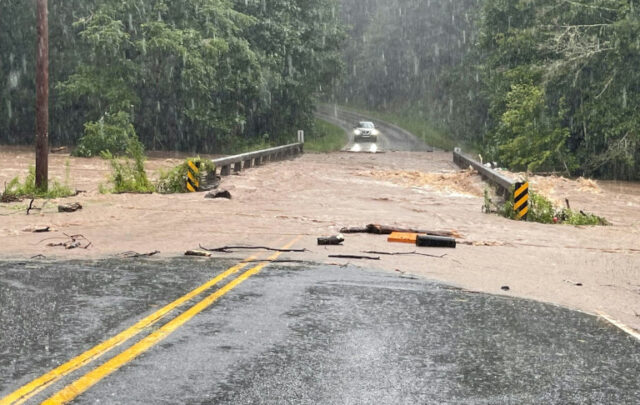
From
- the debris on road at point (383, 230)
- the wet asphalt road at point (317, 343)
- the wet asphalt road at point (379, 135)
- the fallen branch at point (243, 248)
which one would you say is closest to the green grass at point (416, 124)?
the wet asphalt road at point (379, 135)

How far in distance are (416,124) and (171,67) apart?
47.7 m

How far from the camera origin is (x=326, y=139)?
65.2 meters

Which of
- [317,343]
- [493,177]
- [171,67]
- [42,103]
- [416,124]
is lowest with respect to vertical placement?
[416,124]

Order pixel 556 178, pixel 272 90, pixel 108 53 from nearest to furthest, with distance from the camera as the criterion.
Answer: pixel 556 178, pixel 108 53, pixel 272 90

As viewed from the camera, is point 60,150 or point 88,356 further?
point 60,150

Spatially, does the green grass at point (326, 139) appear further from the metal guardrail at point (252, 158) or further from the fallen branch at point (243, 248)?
the fallen branch at point (243, 248)

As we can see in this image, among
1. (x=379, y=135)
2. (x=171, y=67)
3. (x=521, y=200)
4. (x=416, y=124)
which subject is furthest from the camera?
(x=416, y=124)

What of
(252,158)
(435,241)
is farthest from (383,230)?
(252,158)

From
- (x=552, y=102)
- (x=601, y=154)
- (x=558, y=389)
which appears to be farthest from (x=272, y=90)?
(x=558, y=389)

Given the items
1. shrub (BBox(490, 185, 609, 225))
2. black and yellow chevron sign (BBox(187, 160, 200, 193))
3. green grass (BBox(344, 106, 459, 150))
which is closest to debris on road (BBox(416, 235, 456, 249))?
shrub (BBox(490, 185, 609, 225))

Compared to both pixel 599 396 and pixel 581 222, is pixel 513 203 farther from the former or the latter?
pixel 599 396

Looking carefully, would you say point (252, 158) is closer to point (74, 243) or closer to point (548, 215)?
point (548, 215)

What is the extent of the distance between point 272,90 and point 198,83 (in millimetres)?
13925

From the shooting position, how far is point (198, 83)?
42.1m
